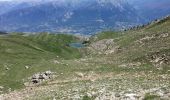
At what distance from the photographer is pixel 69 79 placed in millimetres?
61188

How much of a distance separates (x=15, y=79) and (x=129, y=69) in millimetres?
19689

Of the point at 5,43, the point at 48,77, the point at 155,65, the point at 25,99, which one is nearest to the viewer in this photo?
the point at 25,99

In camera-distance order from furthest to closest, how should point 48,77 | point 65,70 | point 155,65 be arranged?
1. point 65,70
2. point 48,77
3. point 155,65

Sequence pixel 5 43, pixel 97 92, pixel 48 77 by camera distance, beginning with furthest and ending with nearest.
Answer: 1. pixel 5 43
2. pixel 48 77
3. pixel 97 92

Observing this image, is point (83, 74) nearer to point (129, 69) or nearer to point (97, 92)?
point (129, 69)

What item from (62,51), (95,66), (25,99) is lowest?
(25,99)

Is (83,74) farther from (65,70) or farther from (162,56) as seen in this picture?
(162,56)

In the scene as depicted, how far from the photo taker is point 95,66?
71062 millimetres

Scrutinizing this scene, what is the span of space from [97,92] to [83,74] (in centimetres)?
2966

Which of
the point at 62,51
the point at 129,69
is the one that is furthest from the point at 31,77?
the point at 62,51

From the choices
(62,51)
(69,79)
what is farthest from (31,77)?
(62,51)

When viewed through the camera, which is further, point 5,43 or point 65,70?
point 5,43

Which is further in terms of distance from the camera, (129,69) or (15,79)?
(15,79)

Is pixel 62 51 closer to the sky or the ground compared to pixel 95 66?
closer to the sky
